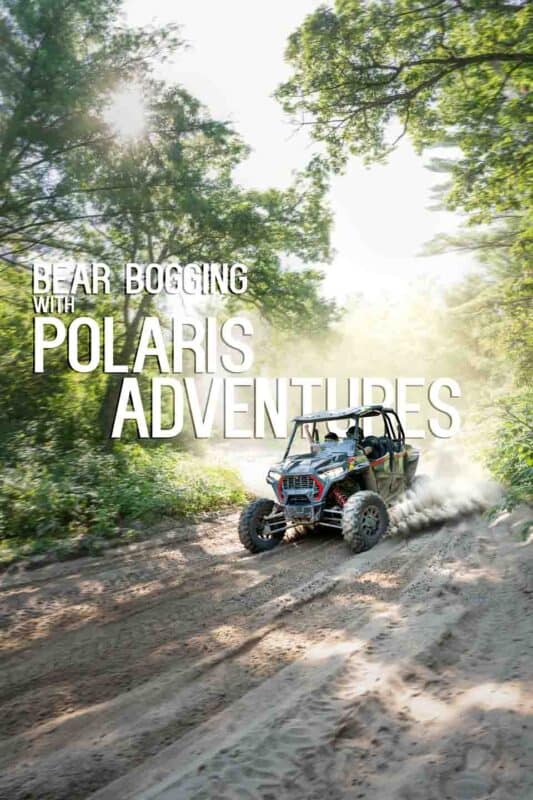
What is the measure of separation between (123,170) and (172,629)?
9.23 metres

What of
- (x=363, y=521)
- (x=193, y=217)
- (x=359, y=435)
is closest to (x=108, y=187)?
(x=193, y=217)

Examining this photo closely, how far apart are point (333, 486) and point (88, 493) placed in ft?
13.9

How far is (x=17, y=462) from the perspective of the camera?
1021cm

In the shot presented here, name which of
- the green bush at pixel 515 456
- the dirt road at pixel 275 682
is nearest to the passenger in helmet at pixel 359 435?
the green bush at pixel 515 456

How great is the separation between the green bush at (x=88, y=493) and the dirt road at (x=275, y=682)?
1592 millimetres

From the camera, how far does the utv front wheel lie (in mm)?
8086

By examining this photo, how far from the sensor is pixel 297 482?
820 cm

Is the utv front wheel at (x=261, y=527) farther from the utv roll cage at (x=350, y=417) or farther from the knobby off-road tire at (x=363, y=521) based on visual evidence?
the knobby off-road tire at (x=363, y=521)

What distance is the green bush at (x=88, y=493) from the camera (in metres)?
8.45

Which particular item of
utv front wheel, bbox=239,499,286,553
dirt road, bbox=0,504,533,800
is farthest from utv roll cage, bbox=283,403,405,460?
dirt road, bbox=0,504,533,800

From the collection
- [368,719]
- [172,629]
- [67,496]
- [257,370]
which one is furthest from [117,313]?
[257,370]

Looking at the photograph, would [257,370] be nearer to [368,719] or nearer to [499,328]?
[499,328]

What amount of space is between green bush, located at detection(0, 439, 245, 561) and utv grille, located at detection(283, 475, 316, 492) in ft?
9.56

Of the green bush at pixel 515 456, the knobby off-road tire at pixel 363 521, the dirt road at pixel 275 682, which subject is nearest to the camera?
the dirt road at pixel 275 682
